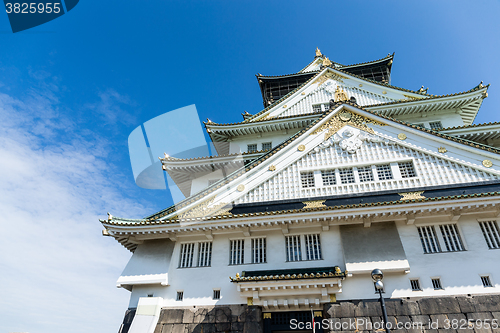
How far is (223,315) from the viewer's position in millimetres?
12891

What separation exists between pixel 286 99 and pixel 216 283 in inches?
694

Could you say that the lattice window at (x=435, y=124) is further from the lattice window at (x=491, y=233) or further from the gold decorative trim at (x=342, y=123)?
the lattice window at (x=491, y=233)

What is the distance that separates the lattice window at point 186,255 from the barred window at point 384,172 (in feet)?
33.7

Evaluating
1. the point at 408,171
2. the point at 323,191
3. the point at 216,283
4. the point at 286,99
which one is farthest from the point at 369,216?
the point at 286,99

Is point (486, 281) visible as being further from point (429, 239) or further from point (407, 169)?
point (407, 169)

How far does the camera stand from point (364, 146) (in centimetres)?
1616

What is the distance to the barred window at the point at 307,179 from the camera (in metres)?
15.7

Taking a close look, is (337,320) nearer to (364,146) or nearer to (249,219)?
(249,219)

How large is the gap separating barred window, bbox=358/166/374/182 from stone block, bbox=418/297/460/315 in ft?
19.2

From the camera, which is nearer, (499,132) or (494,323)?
(494,323)

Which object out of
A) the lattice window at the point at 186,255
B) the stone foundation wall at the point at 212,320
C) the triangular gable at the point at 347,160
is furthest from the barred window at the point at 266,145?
the stone foundation wall at the point at 212,320

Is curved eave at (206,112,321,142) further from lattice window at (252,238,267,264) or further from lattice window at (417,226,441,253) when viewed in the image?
lattice window at (417,226,441,253)

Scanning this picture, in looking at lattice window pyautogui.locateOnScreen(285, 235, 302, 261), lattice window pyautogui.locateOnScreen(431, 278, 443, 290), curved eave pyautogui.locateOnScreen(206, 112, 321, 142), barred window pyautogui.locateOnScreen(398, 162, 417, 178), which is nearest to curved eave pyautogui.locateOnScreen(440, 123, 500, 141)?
barred window pyautogui.locateOnScreen(398, 162, 417, 178)

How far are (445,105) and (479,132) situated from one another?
379 centimetres
